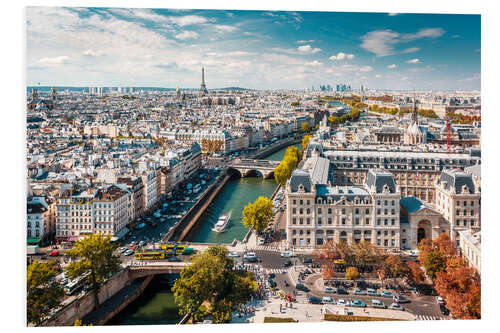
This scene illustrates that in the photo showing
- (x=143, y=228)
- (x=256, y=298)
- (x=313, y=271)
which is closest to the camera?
(x=256, y=298)

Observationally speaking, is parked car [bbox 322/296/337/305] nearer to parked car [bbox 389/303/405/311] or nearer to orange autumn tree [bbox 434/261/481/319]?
parked car [bbox 389/303/405/311]

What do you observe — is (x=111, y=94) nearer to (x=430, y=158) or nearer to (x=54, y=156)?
(x=54, y=156)

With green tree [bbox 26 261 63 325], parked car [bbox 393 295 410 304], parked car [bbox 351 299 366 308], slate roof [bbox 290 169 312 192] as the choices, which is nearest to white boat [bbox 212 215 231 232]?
slate roof [bbox 290 169 312 192]

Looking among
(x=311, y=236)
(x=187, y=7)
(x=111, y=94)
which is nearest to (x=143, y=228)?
(x=311, y=236)

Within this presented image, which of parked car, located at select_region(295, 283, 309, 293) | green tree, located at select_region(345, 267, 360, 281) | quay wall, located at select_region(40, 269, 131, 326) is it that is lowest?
quay wall, located at select_region(40, 269, 131, 326)

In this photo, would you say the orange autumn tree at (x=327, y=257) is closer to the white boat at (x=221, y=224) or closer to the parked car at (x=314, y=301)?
the parked car at (x=314, y=301)

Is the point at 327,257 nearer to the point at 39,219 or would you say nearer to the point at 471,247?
the point at 471,247
